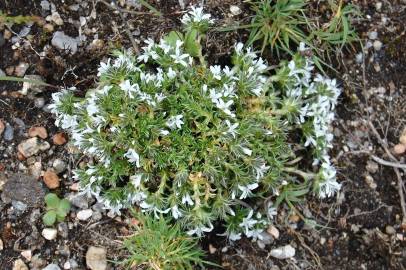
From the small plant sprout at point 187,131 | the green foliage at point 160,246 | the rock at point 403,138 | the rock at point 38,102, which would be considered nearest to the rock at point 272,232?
the small plant sprout at point 187,131

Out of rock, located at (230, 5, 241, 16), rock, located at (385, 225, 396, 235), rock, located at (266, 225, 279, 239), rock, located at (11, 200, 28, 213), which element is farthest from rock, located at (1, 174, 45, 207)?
rock, located at (385, 225, 396, 235)

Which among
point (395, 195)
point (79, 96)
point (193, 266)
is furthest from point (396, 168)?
point (79, 96)

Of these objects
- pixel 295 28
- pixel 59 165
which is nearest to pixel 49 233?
pixel 59 165

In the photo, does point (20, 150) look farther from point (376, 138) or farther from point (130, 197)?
point (376, 138)

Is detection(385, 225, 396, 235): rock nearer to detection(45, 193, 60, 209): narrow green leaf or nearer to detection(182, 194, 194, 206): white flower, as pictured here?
detection(182, 194, 194, 206): white flower

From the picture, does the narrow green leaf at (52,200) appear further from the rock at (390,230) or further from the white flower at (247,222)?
the rock at (390,230)
